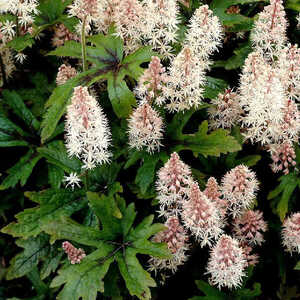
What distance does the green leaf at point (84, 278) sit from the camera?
7.41ft

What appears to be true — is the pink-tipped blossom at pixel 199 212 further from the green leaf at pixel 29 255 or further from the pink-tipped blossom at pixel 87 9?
the pink-tipped blossom at pixel 87 9

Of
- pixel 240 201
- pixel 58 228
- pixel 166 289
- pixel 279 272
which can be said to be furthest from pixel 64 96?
pixel 279 272

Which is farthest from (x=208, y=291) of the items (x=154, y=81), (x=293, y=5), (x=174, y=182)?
(x=293, y=5)

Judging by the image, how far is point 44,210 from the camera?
101 inches

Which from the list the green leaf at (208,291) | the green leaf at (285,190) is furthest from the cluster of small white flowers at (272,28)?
the green leaf at (208,291)

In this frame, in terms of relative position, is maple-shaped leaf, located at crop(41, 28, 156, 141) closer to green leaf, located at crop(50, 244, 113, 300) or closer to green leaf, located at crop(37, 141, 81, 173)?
green leaf, located at crop(37, 141, 81, 173)

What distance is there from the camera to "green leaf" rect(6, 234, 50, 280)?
102 inches

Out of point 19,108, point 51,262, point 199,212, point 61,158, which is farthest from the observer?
point 19,108

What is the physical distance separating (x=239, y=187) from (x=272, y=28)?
1038 millimetres

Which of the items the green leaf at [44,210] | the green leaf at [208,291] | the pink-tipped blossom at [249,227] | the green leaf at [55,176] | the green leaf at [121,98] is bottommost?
the green leaf at [208,291]

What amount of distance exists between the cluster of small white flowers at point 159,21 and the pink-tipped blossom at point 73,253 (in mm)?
1258

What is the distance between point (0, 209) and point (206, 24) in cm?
176

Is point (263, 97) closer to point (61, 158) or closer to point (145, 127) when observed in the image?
point (145, 127)

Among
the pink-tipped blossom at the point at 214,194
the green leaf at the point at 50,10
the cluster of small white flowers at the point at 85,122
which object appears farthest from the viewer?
the green leaf at the point at 50,10
